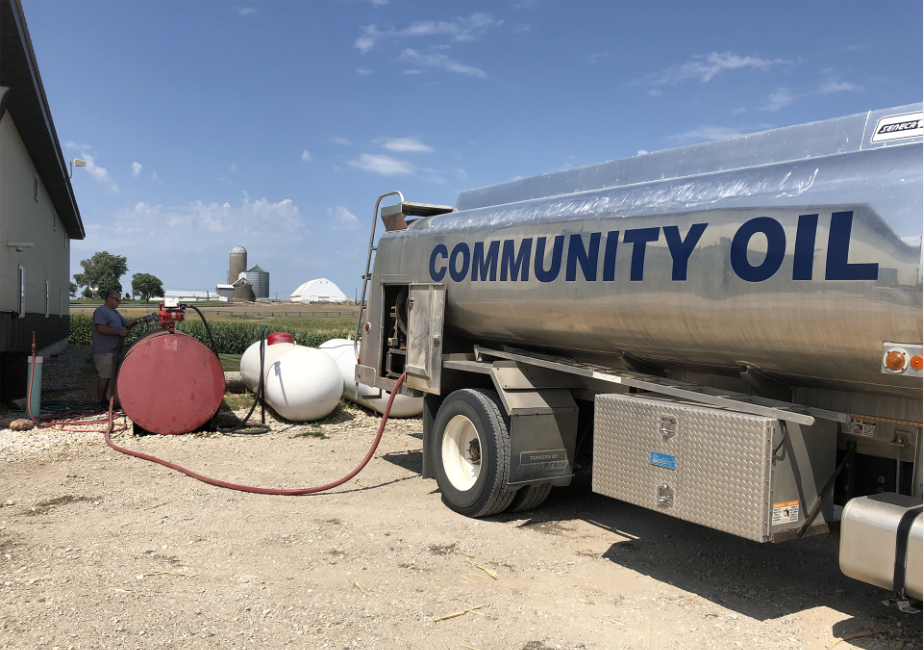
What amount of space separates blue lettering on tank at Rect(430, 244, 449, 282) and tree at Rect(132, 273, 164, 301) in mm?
124320

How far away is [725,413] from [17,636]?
14.1 ft

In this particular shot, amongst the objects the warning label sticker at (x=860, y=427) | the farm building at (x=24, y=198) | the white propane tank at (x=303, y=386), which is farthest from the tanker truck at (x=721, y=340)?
the farm building at (x=24, y=198)

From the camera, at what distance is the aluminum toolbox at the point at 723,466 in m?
4.22

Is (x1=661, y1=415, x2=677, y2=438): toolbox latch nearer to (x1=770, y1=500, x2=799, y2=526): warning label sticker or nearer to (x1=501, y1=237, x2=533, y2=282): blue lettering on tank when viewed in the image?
(x1=770, y1=500, x2=799, y2=526): warning label sticker

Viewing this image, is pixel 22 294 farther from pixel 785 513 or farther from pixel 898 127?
pixel 898 127

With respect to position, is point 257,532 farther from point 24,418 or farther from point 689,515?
point 24,418

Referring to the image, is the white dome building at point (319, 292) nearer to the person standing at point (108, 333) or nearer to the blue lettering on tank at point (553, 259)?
the person standing at point (108, 333)

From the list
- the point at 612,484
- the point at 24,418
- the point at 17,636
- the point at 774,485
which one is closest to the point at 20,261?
the point at 24,418

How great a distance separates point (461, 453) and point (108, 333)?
646cm

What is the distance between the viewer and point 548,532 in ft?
20.2

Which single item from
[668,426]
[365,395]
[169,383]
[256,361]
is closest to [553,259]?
[668,426]

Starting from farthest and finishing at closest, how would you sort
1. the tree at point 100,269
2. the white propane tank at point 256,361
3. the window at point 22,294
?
the tree at point 100,269 < the window at point 22,294 < the white propane tank at point 256,361

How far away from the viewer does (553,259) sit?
587 cm

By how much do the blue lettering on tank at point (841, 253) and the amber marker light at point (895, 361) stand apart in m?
0.43
